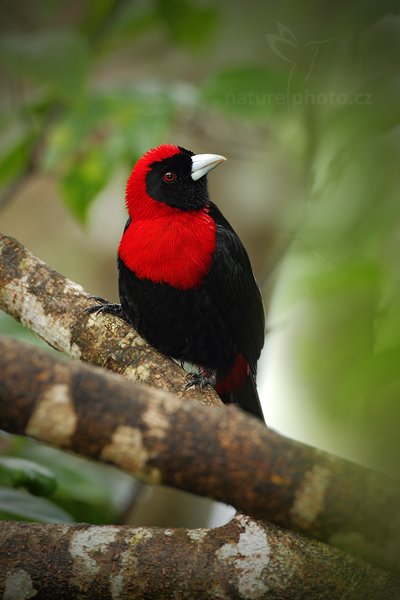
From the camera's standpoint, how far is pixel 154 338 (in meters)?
2.72

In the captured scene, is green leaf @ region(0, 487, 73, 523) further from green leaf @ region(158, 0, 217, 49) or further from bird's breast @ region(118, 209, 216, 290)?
green leaf @ region(158, 0, 217, 49)

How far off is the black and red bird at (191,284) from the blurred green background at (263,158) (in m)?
0.14

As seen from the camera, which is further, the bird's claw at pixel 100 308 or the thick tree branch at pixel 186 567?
the bird's claw at pixel 100 308

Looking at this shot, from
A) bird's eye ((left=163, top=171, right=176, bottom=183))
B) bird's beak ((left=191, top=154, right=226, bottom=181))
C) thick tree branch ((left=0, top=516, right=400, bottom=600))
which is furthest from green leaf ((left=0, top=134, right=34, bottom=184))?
thick tree branch ((left=0, top=516, right=400, bottom=600))

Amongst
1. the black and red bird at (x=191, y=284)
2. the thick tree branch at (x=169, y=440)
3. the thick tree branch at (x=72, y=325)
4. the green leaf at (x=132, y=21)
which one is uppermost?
the green leaf at (x=132, y=21)

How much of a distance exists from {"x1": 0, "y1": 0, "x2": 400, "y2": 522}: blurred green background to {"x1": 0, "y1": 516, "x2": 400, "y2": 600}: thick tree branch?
0.29 meters

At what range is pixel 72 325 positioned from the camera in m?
2.37

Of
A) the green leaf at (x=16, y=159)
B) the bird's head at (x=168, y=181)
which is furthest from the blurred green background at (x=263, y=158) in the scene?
the bird's head at (x=168, y=181)

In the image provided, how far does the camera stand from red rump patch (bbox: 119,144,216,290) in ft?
9.19

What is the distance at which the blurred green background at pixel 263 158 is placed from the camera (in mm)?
854

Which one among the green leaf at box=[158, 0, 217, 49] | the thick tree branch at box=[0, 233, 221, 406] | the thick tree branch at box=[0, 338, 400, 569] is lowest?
the thick tree branch at box=[0, 338, 400, 569]

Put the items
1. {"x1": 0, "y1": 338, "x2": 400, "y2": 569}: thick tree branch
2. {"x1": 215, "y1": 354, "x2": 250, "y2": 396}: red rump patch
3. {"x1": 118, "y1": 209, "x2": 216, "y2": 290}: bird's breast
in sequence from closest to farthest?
{"x1": 0, "y1": 338, "x2": 400, "y2": 569}: thick tree branch, {"x1": 118, "y1": 209, "x2": 216, "y2": 290}: bird's breast, {"x1": 215, "y1": 354, "x2": 250, "y2": 396}: red rump patch

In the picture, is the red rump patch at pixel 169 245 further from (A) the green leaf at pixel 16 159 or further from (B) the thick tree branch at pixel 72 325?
(A) the green leaf at pixel 16 159

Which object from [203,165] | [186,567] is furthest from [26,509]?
[203,165]
